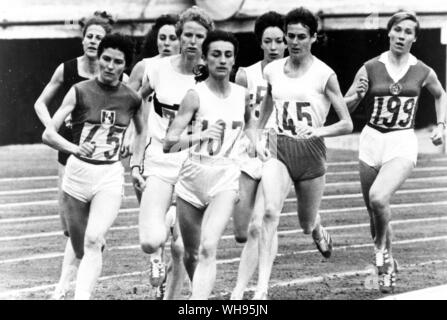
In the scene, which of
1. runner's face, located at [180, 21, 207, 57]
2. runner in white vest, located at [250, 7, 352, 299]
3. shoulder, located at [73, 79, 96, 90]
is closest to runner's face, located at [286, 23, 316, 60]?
runner in white vest, located at [250, 7, 352, 299]

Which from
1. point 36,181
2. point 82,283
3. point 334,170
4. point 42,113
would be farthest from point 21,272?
point 334,170

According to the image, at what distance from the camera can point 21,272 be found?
9.27 meters

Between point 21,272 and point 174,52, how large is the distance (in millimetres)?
2238

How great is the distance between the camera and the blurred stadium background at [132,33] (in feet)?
58.2

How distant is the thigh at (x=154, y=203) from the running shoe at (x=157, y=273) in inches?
35.3

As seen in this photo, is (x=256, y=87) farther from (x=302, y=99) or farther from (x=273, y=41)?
(x=302, y=99)

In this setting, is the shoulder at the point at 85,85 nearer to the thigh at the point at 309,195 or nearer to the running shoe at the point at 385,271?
the thigh at the point at 309,195

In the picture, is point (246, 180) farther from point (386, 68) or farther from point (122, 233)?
point (122, 233)

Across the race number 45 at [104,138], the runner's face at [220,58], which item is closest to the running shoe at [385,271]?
the runner's face at [220,58]

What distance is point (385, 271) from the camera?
27.8 feet


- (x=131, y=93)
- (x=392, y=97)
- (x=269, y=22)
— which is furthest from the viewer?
(x=269, y=22)

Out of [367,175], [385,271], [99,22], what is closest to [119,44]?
[99,22]

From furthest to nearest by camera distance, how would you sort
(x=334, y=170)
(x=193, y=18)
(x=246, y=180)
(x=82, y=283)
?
(x=334, y=170) → (x=246, y=180) → (x=193, y=18) → (x=82, y=283)

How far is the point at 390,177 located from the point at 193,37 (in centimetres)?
184
